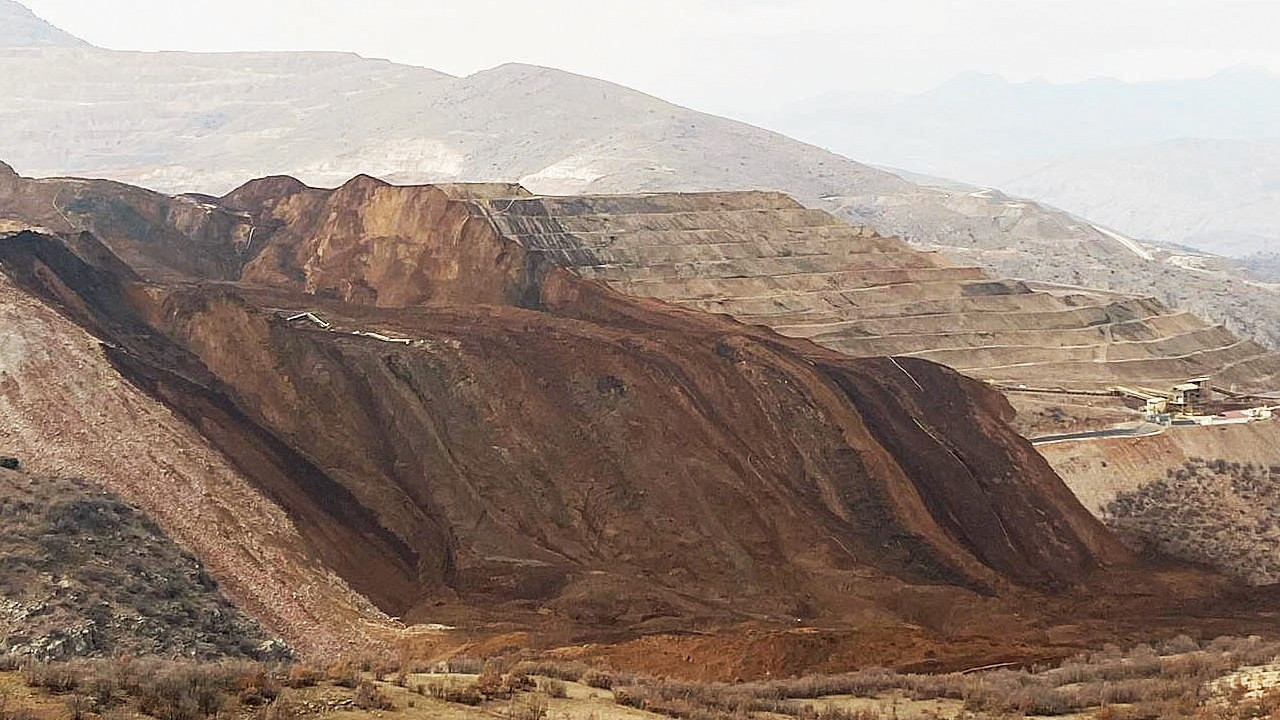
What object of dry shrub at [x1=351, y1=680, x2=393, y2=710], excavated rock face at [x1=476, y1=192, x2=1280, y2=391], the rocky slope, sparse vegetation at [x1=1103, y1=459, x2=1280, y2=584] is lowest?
sparse vegetation at [x1=1103, y1=459, x2=1280, y2=584]

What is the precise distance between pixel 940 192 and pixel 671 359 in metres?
117

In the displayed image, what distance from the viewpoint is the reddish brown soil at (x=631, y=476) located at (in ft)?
95.2

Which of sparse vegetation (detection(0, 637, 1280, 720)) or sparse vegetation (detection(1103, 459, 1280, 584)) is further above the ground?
sparse vegetation (detection(0, 637, 1280, 720))

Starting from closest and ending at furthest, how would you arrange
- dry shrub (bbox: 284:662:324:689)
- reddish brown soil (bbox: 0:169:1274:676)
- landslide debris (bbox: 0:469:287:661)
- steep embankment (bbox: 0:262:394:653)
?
1. dry shrub (bbox: 284:662:324:689)
2. landslide debris (bbox: 0:469:287:661)
3. steep embankment (bbox: 0:262:394:653)
4. reddish brown soil (bbox: 0:169:1274:676)

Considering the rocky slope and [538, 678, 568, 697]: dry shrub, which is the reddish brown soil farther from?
the rocky slope

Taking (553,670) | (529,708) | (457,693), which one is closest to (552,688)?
(529,708)

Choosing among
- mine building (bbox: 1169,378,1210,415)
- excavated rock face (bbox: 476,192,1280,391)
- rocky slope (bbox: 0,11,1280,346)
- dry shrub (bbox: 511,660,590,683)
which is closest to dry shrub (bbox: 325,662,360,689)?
dry shrub (bbox: 511,660,590,683)

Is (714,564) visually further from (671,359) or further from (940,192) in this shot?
(940,192)

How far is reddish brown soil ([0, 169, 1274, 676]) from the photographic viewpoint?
95.2ft

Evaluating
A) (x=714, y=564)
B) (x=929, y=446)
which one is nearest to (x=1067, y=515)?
(x=929, y=446)

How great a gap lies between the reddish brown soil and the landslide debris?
407cm

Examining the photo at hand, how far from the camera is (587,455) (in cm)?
3528

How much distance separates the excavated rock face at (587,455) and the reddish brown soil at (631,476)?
8cm

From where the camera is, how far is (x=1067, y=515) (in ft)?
129
